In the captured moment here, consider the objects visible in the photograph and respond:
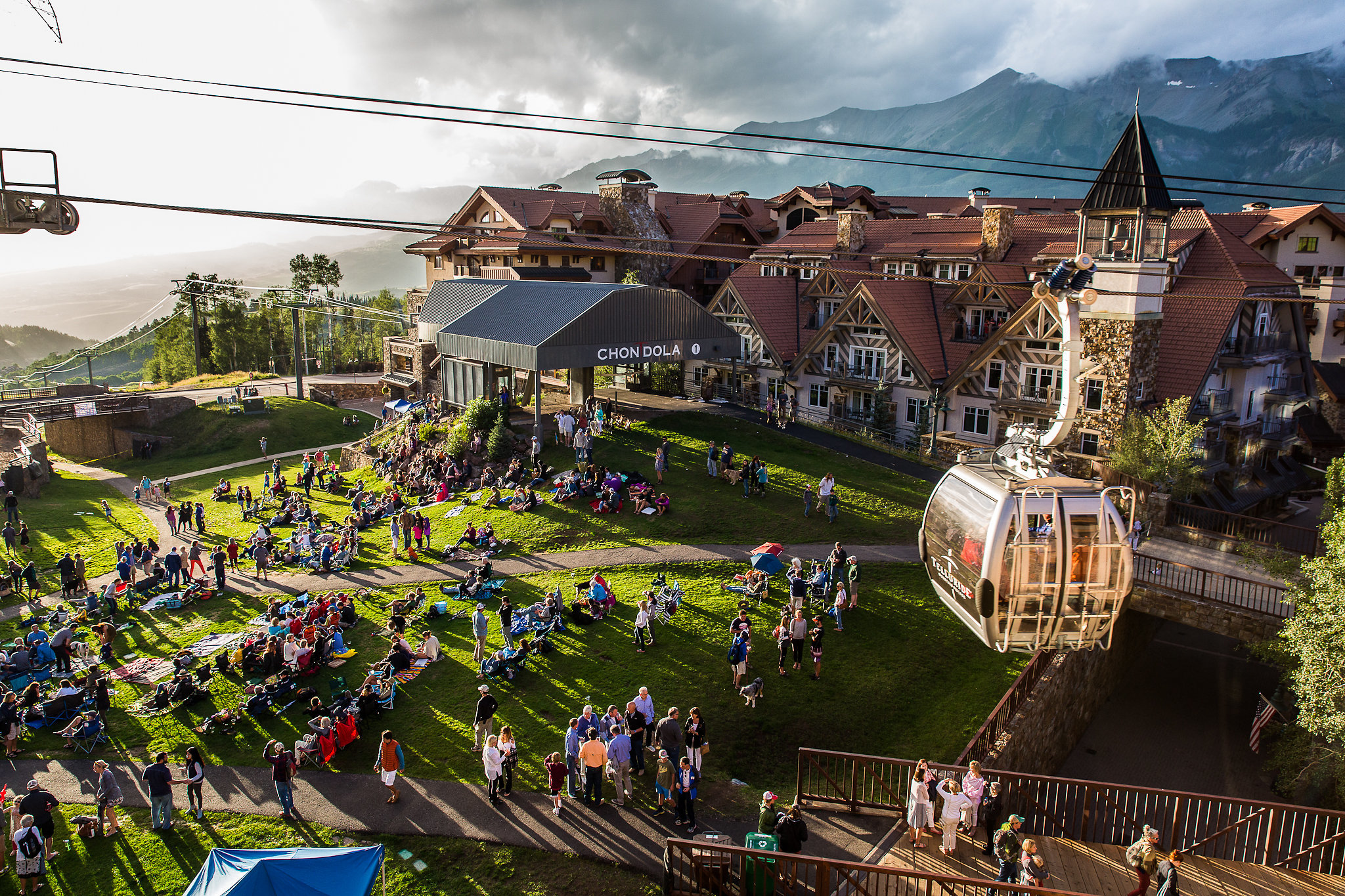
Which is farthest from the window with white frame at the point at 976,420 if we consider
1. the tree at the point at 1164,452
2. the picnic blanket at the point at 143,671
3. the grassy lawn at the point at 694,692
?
the picnic blanket at the point at 143,671

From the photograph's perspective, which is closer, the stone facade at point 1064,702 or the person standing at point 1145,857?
the person standing at point 1145,857

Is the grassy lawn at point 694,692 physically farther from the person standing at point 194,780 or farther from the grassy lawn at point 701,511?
the grassy lawn at point 701,511

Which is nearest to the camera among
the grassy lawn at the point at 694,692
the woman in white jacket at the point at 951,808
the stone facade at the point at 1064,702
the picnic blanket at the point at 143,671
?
the woman in white jacket at the point at 951,808

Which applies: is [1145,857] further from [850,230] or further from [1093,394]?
[850,230]

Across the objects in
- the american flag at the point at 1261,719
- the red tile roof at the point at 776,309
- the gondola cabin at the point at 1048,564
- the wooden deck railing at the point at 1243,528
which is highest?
the red tile roof at the point at 776,309

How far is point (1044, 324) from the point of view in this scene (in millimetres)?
33781

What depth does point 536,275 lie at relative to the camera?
177 ft

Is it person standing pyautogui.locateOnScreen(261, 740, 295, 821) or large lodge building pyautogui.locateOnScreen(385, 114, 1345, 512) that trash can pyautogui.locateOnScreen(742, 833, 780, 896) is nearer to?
person standing pyautogui.locateOnScreen(261, 740, 295, 821)

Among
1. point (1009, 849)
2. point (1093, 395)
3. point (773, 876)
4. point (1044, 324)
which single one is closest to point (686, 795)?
point (773, 876)

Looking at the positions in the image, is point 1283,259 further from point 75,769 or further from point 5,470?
point 5,470

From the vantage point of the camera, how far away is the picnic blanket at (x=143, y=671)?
61.6 ft

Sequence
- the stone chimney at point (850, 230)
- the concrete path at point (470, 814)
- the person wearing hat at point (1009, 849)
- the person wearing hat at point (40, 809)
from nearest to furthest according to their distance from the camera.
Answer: the person wearing hat at point (1009, 849)
the person wearing hat at point (40, 809)
the concrete path at point (470, 814)
the stone chimney at point (850, 230)

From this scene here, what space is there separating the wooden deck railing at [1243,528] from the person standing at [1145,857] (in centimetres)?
1542

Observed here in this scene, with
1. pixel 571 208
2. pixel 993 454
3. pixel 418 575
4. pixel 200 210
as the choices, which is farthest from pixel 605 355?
pixel 571 208
